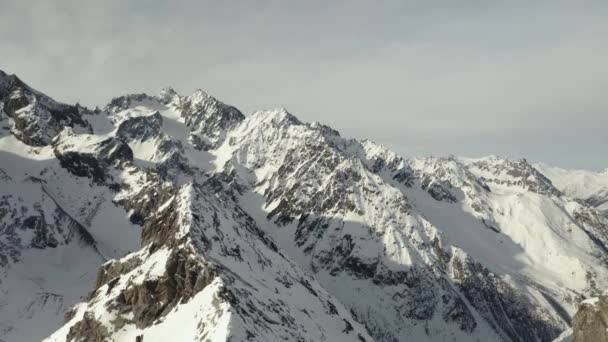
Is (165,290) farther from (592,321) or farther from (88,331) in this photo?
(592,321)

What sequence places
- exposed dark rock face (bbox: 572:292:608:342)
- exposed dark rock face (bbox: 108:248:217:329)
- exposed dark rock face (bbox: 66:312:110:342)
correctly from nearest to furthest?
exposed dark rock face (bbox: 108:248:217:329), exposed dark rock face (bbox: 66:312:110:342), exposed dark rock face (bbox: 572:292:608:342)

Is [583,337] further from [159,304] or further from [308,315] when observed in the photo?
[159,304]

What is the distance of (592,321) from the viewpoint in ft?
415

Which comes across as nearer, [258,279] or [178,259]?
[178,259]

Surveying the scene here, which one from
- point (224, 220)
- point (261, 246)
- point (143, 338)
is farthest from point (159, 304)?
point (261, 246)

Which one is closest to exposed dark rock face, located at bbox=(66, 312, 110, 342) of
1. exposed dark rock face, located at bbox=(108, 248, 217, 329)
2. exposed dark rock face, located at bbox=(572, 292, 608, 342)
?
exposed dark rock face, located at bbox=(108, 248, 217, 329)

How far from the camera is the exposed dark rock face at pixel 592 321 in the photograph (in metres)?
124

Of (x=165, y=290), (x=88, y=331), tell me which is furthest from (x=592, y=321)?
(x=88, y=331)

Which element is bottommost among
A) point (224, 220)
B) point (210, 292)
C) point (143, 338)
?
point (143, 338)

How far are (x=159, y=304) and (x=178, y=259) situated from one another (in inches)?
360

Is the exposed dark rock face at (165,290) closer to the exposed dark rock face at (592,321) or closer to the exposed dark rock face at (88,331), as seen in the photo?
the exposed dark rock face at (88,331)

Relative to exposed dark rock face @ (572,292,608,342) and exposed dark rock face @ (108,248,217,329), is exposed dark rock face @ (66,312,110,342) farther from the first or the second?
exposed dark rock face @ (572,292,608,342)

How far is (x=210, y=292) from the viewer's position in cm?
10138

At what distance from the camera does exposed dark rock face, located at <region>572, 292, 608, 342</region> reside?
→ 405ft
